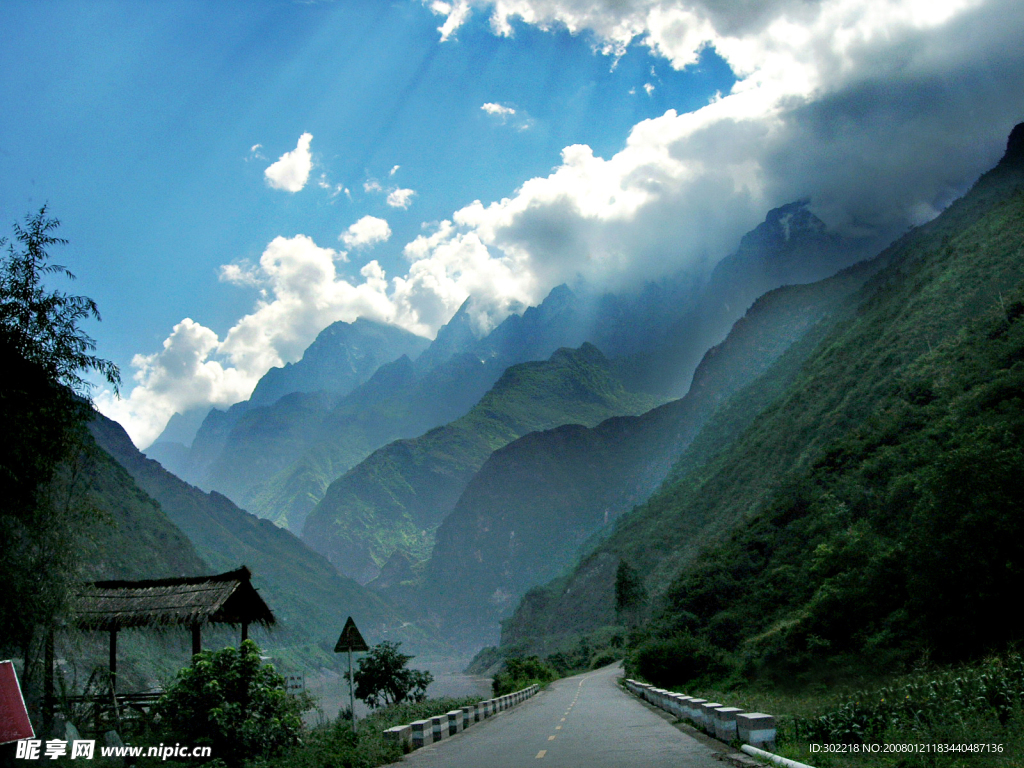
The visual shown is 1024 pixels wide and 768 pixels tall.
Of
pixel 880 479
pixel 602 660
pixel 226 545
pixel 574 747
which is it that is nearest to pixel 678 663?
pixel 880 479

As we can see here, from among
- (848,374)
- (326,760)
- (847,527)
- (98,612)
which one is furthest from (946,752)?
(848,374)

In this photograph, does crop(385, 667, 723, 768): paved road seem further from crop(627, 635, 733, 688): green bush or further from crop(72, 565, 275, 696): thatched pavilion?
crop(627, 635, 733, 688): green bush

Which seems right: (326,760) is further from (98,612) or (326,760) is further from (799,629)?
(799,629)

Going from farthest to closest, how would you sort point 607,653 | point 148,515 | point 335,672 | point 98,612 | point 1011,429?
point 335,672 → point 148,515 → point 607,653 → point 1011,429 → point 98,612

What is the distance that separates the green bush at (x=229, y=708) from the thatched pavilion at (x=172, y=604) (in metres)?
7.14

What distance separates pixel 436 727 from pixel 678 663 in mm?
25229

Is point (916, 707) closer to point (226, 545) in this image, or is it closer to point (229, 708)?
point (229, 708)

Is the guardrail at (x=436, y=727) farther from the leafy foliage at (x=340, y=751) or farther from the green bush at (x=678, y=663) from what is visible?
the green bush at (x=678, y=663)

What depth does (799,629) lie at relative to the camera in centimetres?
3788

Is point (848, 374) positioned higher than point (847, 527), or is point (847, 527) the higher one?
point (848, 374)

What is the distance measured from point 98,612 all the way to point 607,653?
86022 millimetres

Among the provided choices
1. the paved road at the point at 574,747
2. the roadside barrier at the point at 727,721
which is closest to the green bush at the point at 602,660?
the paved road at the point at 574,747

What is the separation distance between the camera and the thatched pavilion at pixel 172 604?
58.5 feet

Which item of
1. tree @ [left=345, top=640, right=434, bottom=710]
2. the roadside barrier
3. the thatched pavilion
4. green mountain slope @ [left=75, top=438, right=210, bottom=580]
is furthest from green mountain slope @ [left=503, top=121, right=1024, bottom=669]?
green mountain slope @ [left=75, top=438, right=210, bottom=580]
